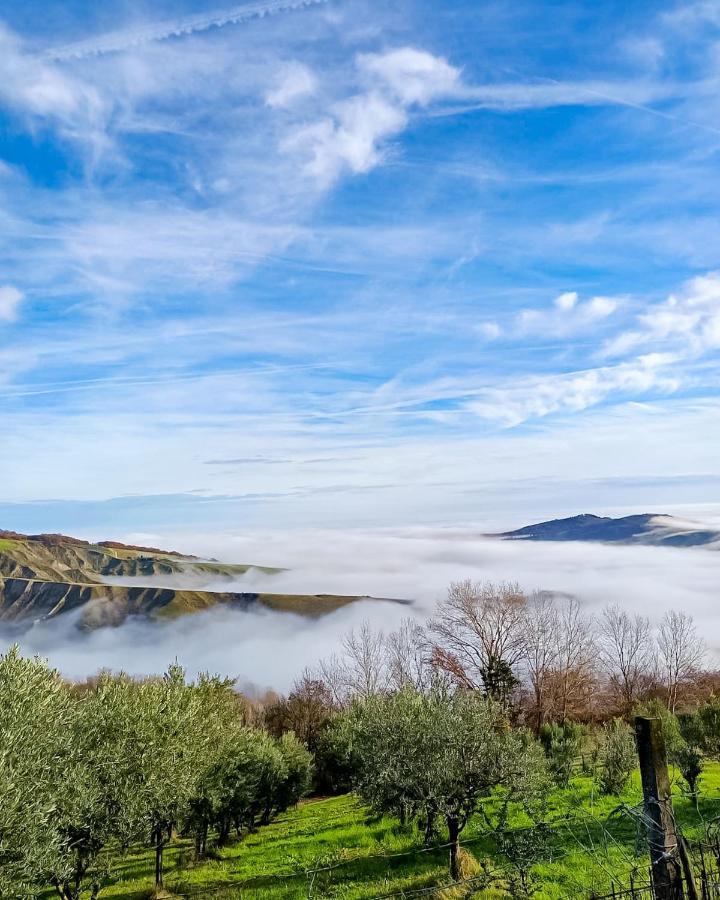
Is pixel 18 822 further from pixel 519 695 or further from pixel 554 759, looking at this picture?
pixel 519 695

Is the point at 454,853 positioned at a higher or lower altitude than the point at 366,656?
higher

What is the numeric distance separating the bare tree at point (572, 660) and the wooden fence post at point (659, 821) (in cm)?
5885

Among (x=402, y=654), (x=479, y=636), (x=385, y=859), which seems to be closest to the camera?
(x=385, y=859)

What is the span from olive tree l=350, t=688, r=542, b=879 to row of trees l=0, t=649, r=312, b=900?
8445 millimetres

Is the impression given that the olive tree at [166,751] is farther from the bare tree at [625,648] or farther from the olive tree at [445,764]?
the bare tree at [625,648]

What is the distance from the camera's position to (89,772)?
834 inches

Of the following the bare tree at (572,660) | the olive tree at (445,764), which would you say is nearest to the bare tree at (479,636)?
the bare tree at (572,660)

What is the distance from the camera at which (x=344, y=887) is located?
70.6ft

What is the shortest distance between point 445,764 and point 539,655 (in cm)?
5275

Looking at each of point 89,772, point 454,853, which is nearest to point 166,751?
point 89,772

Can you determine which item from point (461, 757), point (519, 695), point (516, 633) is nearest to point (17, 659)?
point (461, 757)

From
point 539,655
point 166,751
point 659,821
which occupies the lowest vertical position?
point 539,655

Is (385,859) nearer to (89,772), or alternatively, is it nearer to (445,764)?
(445,764)

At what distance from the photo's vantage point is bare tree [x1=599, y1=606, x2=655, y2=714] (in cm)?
8838
